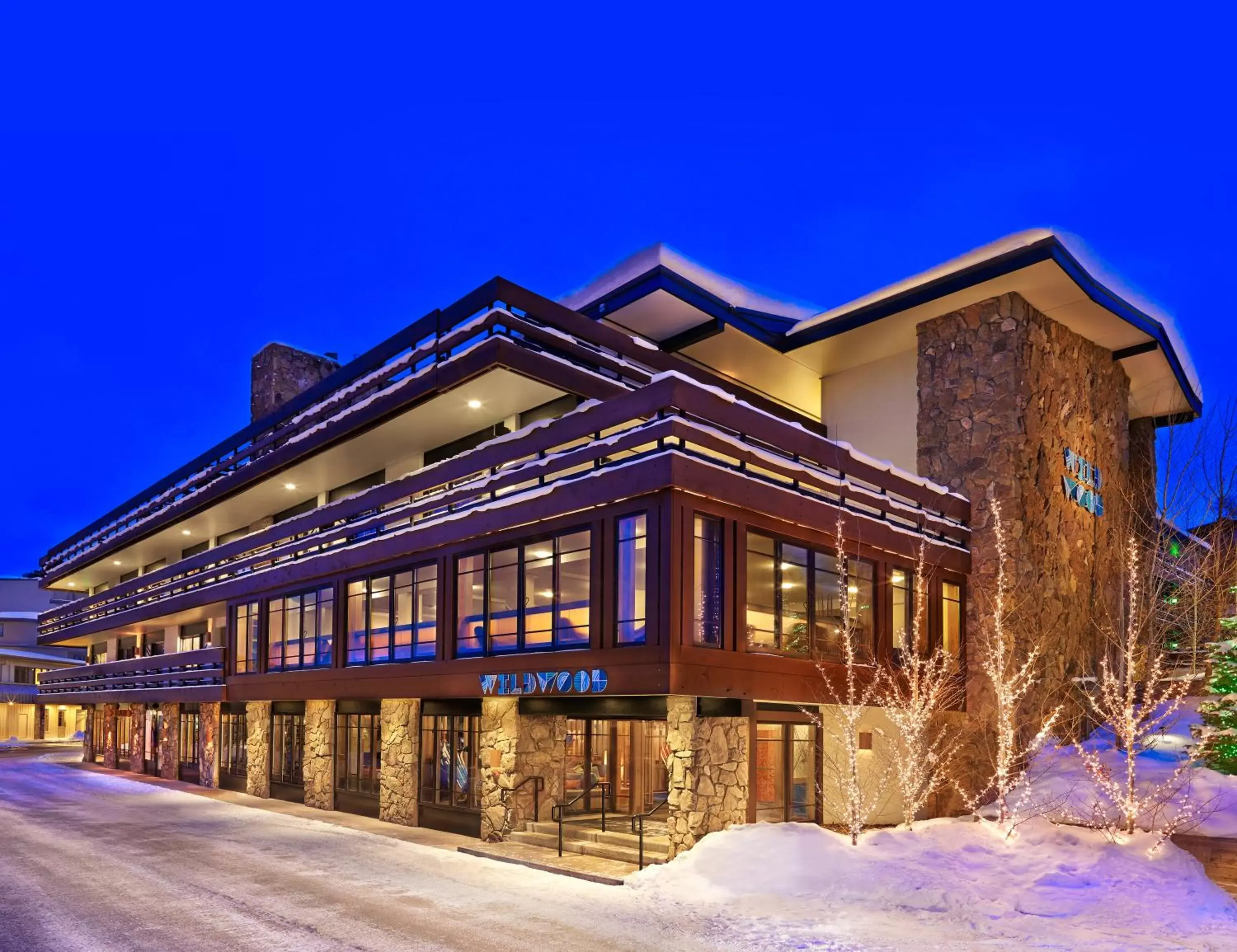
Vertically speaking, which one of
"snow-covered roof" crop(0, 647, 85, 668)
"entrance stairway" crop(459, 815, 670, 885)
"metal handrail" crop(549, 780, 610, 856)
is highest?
"metal handrail" crop(549, 780, 610, 856)

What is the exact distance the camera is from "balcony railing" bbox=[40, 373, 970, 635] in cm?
1844

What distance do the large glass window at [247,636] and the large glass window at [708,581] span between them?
19.2m

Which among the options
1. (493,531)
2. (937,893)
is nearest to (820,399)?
(493,531)

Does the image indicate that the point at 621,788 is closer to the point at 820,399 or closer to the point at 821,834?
the point at 821,834

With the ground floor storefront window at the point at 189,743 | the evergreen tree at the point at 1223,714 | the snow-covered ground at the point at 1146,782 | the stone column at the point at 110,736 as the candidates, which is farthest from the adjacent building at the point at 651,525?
the stone column at the point at 110,736

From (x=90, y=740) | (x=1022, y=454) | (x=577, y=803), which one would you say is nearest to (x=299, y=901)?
(x=577, y=803)

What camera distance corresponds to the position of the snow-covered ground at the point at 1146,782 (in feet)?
59.3

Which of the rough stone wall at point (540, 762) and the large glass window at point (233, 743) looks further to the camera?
the large glass window at point (233, 743)

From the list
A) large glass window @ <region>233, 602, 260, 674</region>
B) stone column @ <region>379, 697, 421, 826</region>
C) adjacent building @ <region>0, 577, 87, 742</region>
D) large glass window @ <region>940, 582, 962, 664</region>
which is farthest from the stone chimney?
adjacent building @ <region>0, 577, 87, 742</region>

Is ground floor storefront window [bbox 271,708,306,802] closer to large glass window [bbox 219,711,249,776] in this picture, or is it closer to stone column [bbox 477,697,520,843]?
large glass window [bbox 219,711,249,776]

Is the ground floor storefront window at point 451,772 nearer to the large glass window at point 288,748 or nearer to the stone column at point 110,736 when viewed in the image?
the large glass window at point 288,748

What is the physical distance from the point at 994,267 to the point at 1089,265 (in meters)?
3.26

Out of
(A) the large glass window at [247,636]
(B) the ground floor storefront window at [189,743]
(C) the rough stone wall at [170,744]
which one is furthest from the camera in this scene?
(C) the rough stone wall at [170,744]

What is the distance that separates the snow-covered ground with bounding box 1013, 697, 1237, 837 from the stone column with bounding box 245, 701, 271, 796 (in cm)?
2186
